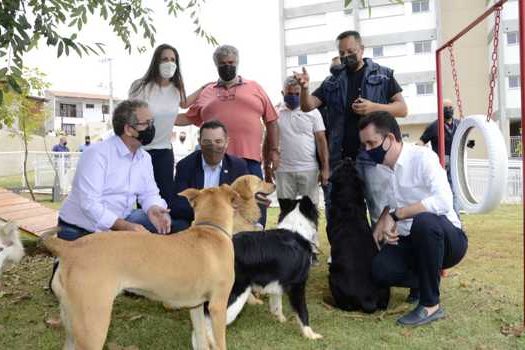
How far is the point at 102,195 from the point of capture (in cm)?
394

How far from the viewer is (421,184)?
3.96m

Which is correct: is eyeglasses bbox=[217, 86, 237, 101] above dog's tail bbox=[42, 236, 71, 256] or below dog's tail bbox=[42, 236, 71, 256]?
above

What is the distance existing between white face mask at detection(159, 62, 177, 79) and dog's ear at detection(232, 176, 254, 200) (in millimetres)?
1740

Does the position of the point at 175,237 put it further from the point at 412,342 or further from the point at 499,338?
the point at 499,338

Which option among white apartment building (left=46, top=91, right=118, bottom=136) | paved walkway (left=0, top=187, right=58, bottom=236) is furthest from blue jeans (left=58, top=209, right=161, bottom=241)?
white apartment building (left=46, top=91, right=118, bottom=136)

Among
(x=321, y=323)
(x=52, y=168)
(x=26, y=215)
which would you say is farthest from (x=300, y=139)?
(x=52, y=168)

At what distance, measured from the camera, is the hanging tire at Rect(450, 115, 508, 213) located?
4.14m

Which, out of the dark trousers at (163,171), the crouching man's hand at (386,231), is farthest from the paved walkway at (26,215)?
the crouching man's hand at (386,231)

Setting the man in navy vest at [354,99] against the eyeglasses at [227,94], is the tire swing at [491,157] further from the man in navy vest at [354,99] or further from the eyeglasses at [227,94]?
the eyeglasses at [227,94]

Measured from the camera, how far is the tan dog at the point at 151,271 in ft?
8.21

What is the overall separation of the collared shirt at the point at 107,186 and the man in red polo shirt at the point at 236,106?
1114 mm

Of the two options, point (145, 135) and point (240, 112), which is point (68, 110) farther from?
point (145, 135)

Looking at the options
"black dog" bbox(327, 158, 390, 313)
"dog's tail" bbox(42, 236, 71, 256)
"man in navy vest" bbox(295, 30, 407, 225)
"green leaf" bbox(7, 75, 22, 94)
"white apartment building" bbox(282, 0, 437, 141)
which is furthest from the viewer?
"white apartment building" bbox(282, 0, 437, 141)

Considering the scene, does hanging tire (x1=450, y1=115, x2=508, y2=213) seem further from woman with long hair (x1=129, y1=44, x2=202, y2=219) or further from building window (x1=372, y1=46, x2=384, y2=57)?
building window (x1=372, y1=46, x2=384, y2=57)
